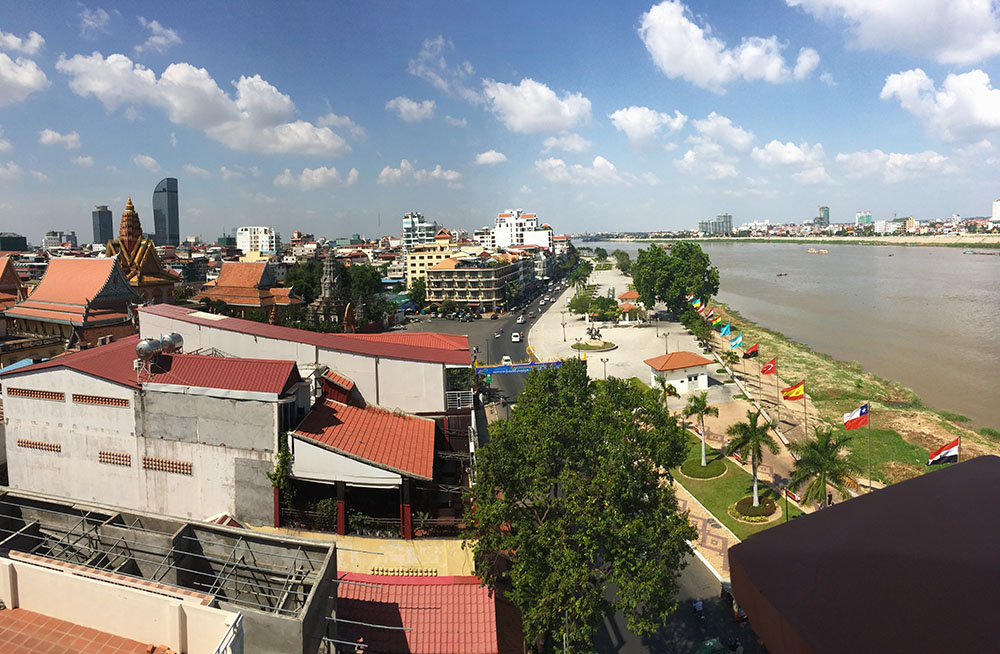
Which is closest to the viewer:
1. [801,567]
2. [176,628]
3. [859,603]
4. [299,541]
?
[859,603]

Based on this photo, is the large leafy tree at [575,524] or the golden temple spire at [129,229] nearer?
the large leafy tree at [575,524]

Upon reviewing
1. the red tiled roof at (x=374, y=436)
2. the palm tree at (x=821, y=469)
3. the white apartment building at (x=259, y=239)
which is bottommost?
the palm tree at (x=821, y=469)

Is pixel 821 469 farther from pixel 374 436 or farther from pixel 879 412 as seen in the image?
pixel 879 412

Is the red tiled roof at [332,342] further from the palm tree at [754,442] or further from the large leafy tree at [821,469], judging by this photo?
the large leafy tree at [821,469]

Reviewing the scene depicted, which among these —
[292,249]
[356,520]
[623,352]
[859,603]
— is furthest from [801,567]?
[292,249]

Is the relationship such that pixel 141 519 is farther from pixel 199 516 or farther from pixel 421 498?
pixel 421 498

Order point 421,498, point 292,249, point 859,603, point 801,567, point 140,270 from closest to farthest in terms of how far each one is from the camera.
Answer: point 859,603, point 801,567, point 421,498, point 140,270, point 292,249

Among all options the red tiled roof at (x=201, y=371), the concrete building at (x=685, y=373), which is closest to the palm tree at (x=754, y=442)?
the concrete building at (x=685, y=373)
